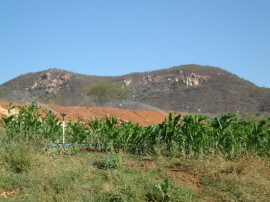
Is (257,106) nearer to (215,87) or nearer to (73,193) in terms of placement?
(215,87)

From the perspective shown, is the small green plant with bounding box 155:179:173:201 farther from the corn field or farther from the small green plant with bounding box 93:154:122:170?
the corn field

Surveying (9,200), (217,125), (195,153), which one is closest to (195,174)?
(195,153)

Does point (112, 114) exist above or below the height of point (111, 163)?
above

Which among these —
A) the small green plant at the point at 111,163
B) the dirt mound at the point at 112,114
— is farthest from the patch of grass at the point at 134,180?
the dirt mound at the point at 112,114

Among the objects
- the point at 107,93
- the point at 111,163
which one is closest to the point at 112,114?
the point at 111,163

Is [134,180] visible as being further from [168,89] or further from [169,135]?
[168,89]

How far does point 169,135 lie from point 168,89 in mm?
50995

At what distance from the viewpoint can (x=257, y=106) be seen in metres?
51.1

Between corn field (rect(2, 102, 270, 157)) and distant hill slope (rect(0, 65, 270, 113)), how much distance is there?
34.0 m

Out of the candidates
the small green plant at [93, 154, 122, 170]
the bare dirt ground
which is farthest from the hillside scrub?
the small green plant at [93, 154, 122, 170]

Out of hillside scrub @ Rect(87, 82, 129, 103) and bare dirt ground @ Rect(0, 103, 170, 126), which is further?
hillside scrub @ Rect(87, 82, 129, 103)

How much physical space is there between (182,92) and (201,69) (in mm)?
10700

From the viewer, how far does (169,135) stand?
9.45 metres

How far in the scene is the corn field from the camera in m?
8.94
